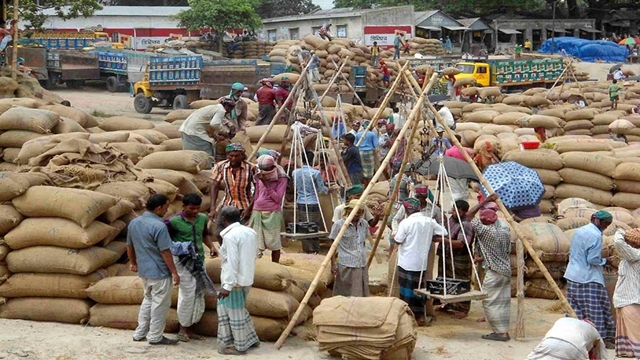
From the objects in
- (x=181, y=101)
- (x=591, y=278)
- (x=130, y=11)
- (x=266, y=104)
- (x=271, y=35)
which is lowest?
(x=591, y=278)

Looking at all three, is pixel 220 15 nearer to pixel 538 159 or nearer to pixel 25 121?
pixel 538 159

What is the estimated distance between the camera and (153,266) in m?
7.26

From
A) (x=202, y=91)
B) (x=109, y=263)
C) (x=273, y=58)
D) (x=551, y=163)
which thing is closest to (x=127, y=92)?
(x=273, y=58)

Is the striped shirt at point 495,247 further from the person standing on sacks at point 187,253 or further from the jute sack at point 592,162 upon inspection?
the jute sack at point 592,162

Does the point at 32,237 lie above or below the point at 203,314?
above

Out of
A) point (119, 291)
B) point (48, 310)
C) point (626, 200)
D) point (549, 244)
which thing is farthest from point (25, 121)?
point (626, 200)

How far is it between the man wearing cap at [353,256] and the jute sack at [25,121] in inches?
175

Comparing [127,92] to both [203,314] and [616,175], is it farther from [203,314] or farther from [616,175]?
[203,314]

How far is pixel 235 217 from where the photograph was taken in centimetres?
733

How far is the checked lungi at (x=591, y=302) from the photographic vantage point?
318 inches

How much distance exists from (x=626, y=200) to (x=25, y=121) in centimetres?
764

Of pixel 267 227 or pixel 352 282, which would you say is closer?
pixel 352 282

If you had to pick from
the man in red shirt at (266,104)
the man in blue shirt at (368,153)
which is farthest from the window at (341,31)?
the man in blue shirt at (368,153)

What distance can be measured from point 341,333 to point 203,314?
118 cm
